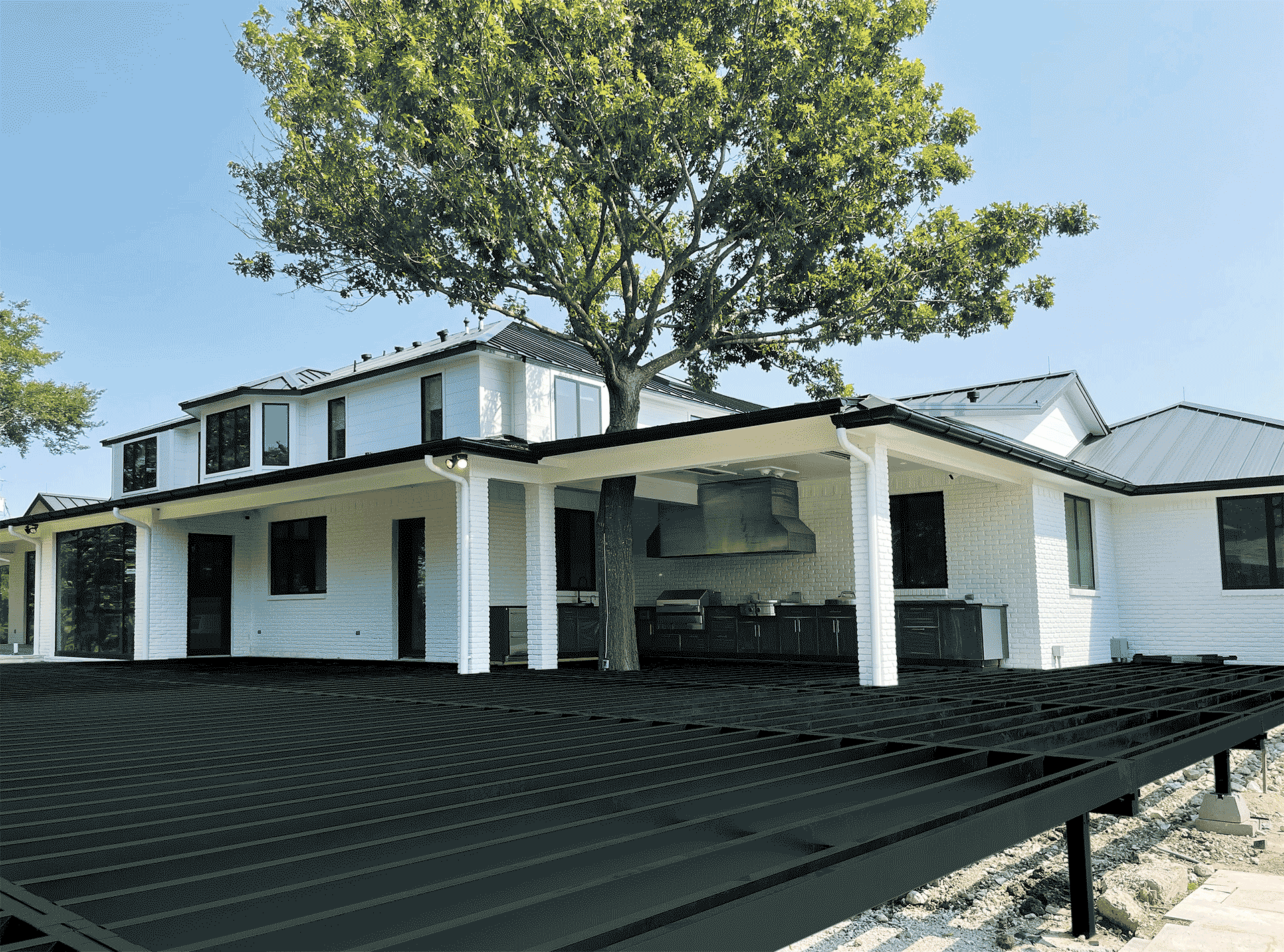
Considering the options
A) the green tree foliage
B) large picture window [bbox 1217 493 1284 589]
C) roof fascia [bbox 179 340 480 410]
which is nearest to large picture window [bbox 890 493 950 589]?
large picture window [bbox 1217 493 1284 589]

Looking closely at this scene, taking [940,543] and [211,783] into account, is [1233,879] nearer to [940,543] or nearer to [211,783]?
[211,783]

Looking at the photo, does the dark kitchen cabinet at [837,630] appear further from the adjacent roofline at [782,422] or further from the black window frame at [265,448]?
the black window frame at [265,448]

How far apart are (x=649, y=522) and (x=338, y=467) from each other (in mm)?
5880

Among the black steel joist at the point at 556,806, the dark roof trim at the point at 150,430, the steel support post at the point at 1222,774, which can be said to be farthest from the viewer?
the dark roof trim at the point at 150,430

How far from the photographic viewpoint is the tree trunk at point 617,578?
11641 millimetres

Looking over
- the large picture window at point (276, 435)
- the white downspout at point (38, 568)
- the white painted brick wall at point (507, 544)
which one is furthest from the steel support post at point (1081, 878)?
the white downspout at point (38, 568)

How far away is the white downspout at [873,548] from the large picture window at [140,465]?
1813cm

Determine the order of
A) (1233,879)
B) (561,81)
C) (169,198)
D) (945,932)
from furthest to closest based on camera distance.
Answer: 1. (169,198)
2. (561,81)
3. (1233,879)
4. (945,932)

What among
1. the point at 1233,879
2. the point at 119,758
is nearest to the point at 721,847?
the point at 119,758

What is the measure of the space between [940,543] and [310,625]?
33.9ft

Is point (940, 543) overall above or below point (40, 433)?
below

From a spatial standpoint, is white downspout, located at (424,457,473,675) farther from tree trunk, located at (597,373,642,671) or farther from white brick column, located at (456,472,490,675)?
tree trunk, located at (597,373,642,671)

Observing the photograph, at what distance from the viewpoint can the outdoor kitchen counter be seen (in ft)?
40.9

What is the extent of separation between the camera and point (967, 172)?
12.3 metres
